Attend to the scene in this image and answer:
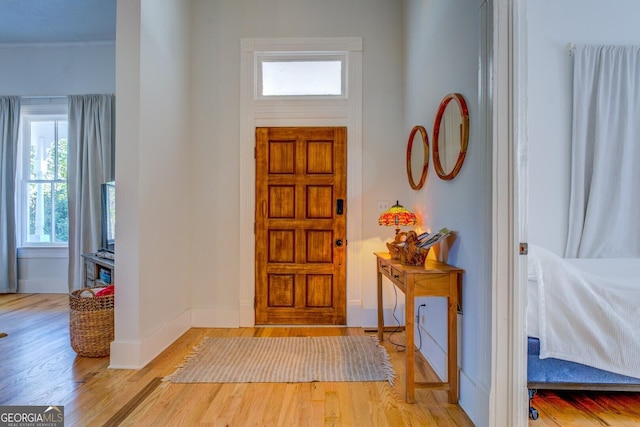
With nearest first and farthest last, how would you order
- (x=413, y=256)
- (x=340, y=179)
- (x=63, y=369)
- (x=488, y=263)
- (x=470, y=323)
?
(x=488, y=263), (x=470, y=323), (x=413, y=256), (x=63, y=369), (x=340, y=179)

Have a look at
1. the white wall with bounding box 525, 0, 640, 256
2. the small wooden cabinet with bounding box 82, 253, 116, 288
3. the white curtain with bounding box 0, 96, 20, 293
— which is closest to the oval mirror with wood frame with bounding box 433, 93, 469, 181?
the white wall with bounding box 525, 0, 640, 256

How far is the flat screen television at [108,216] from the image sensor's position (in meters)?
4.12

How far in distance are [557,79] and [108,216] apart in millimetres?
4841

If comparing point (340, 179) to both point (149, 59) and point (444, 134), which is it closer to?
point (444, 134)

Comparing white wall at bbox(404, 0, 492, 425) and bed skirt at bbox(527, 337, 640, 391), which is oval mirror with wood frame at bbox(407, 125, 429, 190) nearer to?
white wall at bbox(404, 0, 492, 425)

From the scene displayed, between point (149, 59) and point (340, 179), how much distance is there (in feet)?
6.37

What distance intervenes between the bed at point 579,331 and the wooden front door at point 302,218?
6.16ft

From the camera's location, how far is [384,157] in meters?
3.54

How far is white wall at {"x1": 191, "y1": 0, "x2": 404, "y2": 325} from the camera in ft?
11.6

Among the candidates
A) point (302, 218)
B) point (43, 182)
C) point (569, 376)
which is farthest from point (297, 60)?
point (43, 182)

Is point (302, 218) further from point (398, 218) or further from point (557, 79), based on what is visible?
point (557, 79)

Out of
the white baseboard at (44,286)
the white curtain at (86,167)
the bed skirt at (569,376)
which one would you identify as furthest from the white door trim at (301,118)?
the white baseboard at (44,286)

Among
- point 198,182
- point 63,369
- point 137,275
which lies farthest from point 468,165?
point 63,369

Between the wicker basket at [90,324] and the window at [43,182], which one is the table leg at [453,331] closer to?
the wicker basket at [90,324]
